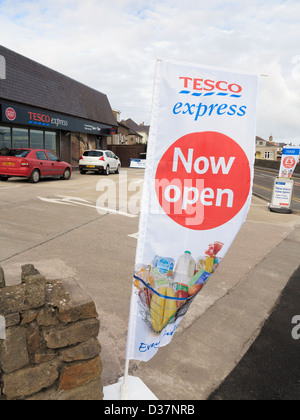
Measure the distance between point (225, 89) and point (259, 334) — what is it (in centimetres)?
278

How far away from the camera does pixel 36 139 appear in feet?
65.2

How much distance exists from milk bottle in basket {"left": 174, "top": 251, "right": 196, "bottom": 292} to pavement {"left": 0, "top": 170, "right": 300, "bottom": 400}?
1015 mm

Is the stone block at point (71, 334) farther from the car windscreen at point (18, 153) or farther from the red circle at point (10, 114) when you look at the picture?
the red circle at point (10, 114)

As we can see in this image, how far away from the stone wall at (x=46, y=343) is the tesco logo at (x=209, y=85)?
1.65 meters

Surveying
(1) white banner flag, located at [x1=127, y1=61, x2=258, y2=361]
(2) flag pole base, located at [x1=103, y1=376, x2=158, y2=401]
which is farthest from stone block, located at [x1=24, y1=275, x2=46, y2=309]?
(2) flag pole base, located at [x1=103, y1=376, x2=158, y2=401]

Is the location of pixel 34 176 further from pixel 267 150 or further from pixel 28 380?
pixel 267 150

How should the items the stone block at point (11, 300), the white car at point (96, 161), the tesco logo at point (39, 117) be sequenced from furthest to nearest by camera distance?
1. the white car at point (96, 161)
2. the tesco logo at point (39, 117)
3. the stone block at point (11, 300)

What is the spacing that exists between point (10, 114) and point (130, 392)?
17.3 meters

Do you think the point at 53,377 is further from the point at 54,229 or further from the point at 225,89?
the point at 54,229

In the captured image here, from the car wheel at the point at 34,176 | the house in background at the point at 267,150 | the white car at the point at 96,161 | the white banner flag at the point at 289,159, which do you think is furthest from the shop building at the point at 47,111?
the house in background at the point at 267,150

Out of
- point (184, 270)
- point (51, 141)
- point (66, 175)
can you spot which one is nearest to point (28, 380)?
point (184, 270)

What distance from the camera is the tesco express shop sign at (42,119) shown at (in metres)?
16.7
